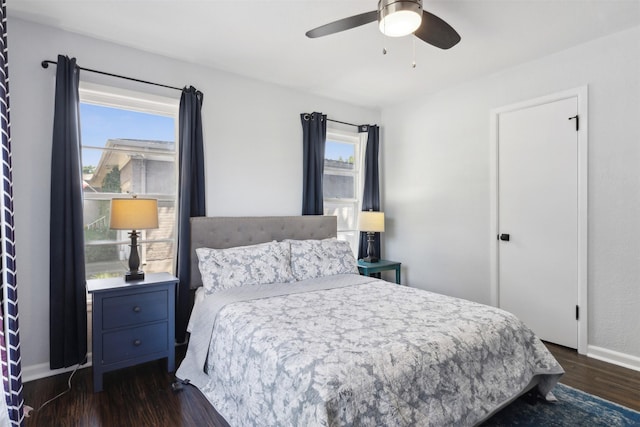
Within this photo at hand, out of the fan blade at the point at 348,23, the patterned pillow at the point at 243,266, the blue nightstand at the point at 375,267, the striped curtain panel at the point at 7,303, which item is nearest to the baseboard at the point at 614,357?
the blue nightstand at the point at 375,267

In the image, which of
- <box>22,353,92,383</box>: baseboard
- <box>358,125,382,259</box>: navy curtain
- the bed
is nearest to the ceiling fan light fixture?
the bed

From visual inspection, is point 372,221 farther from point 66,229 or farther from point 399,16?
point 66,229

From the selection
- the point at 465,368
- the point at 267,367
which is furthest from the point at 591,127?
the point at 267,367

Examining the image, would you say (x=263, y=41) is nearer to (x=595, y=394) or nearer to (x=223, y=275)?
(x=223, y=275)

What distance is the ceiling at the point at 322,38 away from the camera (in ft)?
7.79

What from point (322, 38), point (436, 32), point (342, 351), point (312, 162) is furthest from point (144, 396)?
point (436, 32)

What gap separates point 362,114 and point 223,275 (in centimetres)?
300

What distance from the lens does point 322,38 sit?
2.78m

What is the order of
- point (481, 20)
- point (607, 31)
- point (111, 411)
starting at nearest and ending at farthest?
point (111, 411)
point (481, 20)
point (607, 31)

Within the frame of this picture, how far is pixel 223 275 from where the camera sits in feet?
9.18

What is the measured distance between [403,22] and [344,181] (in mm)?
2812

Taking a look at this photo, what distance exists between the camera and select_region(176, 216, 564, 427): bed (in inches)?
58.8

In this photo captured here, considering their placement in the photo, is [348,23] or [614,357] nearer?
[348,23]

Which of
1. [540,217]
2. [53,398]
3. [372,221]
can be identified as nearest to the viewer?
[53,398]
